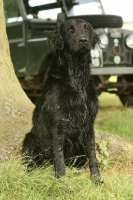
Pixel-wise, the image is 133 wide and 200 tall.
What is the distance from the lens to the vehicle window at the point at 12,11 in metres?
8.83

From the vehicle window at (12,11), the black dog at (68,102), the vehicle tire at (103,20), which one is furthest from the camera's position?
the vehicle window at (12,11)

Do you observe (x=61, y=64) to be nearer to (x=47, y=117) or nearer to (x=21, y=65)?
(x=47, y=117)

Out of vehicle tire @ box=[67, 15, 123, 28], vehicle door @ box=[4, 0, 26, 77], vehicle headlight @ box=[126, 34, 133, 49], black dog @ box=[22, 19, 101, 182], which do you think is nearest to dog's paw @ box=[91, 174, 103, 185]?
black dog @ box=[22, 19, 101, 182]

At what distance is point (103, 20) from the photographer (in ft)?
26.4

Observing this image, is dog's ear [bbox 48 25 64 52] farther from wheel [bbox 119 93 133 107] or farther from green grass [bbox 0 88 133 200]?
wheel [bbox 119 93 133 107]

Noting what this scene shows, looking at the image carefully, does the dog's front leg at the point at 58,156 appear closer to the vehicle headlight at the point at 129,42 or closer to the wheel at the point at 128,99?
the vehicle headlight at the point at 129,42

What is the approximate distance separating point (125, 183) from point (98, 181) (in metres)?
0.32

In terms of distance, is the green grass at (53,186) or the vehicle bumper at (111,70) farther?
the vehicle bumper at (111,70)

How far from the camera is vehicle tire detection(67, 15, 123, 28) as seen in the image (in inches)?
313

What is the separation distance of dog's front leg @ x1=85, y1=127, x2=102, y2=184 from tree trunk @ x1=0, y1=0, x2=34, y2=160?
100cm

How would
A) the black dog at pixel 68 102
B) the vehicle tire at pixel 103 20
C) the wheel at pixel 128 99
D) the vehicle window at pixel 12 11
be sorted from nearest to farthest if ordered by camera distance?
the black dog at pixel 68 102 → the vehicle tire at pixel 103 20 → the vehicle window at pixel 12 11 → the wheel at pixel 128 99

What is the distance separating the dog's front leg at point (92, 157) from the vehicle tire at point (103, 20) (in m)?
3.89

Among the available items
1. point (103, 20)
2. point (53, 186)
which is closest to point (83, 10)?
point (103, 20)

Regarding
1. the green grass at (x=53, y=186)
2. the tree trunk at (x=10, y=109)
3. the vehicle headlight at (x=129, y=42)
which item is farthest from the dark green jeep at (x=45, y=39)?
the green grass at (x=53, y=186)
